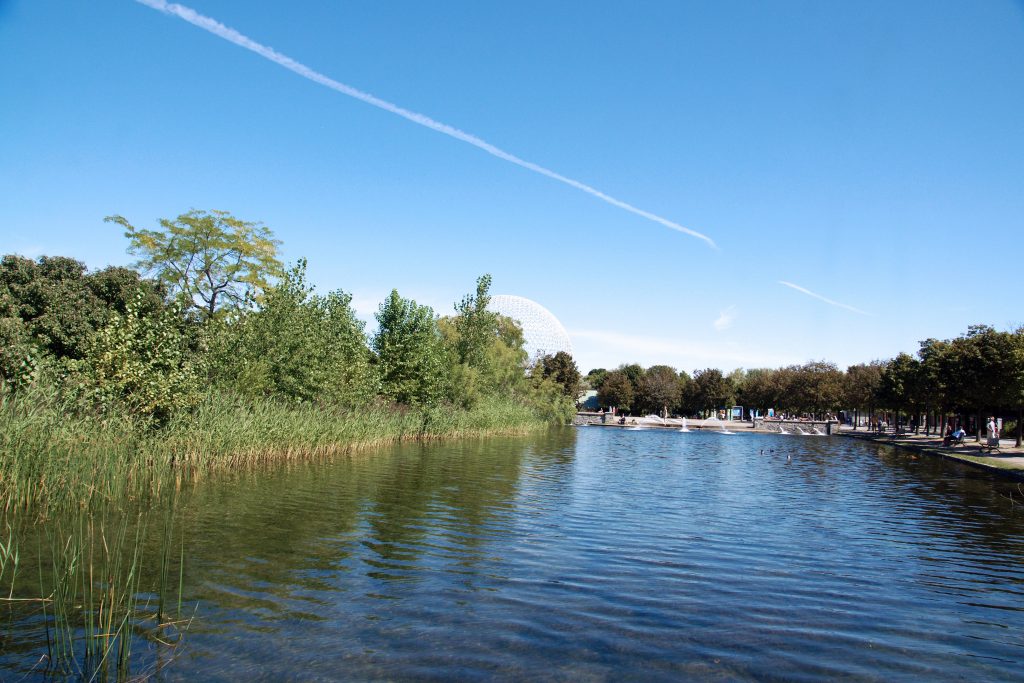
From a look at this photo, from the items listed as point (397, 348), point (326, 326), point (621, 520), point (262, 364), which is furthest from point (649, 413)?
point (621, 520)

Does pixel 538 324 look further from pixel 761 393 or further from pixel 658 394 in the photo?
pixel 761 393

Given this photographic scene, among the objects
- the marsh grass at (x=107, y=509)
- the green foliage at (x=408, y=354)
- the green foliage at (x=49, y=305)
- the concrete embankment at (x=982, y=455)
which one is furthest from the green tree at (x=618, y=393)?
the green foliage at (x=49, y=305)

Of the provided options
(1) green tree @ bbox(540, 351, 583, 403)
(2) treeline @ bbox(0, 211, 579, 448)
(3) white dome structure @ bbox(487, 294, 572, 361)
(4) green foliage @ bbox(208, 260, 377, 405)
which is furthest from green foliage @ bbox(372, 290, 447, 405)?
(3) white dome structure @ bbox(487, 294, 572, 361)

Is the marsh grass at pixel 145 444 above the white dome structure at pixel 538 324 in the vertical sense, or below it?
below

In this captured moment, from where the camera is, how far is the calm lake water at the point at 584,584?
667 centimetres

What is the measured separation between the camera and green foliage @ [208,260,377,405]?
80.2 ft

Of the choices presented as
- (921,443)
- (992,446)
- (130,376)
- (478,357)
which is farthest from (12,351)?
(921,443)

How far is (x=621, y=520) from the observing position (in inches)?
574

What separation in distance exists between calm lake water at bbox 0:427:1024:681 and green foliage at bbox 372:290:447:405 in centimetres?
1974

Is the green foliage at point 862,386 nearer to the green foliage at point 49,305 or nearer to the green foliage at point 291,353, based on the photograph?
the green foliage at point 291,353

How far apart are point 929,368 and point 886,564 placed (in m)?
44.2

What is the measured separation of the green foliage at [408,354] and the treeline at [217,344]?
74 mm

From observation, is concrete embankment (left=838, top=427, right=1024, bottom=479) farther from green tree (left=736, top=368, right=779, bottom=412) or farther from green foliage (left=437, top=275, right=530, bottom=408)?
green tree (left=736, top=368, right=779, bottom=412)

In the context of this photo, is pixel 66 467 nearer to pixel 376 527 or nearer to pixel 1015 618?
pixel 376 527
